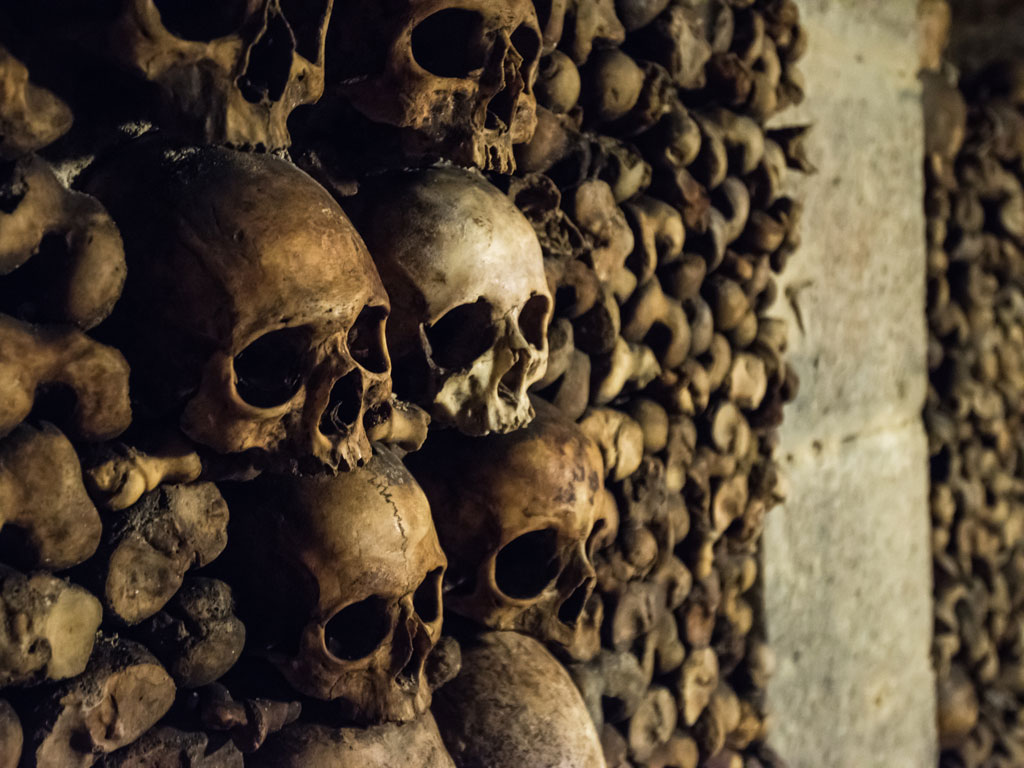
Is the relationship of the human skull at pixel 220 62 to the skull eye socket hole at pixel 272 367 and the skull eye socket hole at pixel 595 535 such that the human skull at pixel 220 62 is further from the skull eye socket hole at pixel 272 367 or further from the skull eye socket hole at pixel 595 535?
the skull eye socket hole at pixel 595 535

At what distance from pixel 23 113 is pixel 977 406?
238 centimetres

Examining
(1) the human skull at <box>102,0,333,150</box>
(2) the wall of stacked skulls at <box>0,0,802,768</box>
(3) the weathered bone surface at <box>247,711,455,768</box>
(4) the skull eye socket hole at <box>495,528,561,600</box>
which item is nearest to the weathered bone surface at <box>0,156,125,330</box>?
(2) the wall of stacked skulls at <box>0,0,802,768</box>

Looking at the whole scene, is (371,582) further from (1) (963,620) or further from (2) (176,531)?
(1) (963,620)

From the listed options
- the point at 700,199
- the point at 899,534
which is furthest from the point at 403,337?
the point at 899,534

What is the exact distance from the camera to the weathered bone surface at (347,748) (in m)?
1.00

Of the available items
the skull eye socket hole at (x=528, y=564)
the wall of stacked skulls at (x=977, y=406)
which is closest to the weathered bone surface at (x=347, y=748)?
the skull eye socket hole at (x=528, y=564)

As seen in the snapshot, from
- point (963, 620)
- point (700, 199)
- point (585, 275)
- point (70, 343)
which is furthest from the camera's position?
point (963, 620)

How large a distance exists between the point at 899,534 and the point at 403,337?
5.40ft

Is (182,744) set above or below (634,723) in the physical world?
above

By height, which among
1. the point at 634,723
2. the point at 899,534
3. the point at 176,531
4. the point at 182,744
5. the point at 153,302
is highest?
the point at 153,302

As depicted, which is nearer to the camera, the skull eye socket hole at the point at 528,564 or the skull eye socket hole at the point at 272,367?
the skull eye socket hole at the point at 272,367

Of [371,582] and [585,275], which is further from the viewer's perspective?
[585,275]

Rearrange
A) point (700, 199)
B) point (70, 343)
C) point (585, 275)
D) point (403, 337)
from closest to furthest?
point (70, 343) → point (403, 337) → point (585, 275) → point (700, 199)

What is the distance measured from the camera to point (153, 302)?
88 centimetres
